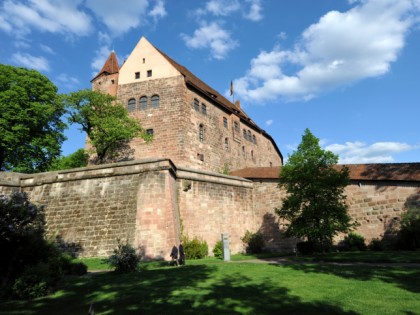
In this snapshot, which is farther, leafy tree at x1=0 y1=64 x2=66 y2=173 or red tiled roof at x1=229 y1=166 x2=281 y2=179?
red tiled roof at x1=229 y1=166 x2=281 y2=179

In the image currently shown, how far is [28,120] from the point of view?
24.9 meters

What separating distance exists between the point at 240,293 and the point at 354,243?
16.2m

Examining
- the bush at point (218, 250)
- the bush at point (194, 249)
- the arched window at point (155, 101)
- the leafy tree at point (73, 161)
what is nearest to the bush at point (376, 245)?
the bush at point (218, 250)

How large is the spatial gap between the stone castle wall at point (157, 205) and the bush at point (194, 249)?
41.4 inches

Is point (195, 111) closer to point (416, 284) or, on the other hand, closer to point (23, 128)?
point (23, 128)

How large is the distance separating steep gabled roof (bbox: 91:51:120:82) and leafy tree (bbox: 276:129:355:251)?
2276cm

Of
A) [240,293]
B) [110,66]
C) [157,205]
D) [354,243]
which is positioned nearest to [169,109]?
[110,66]

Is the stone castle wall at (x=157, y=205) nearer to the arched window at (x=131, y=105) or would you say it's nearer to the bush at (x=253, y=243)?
the bush at (x=253, y=243)

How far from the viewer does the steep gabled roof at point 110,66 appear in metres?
32.5

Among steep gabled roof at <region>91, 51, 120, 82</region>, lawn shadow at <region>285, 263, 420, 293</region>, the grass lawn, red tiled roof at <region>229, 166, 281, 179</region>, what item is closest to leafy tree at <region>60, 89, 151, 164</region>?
steep gabled roof at <region>91, 51, 120, 82</region>

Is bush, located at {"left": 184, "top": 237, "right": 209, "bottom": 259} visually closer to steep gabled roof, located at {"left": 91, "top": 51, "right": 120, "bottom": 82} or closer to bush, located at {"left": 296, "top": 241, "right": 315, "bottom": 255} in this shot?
bush, located at {"left": 296, "top": 241, "right": 315, "bottom": 255}

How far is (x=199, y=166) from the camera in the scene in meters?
28.9

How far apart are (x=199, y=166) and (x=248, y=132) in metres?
14.0

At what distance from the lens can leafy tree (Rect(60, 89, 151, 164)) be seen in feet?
83.6
